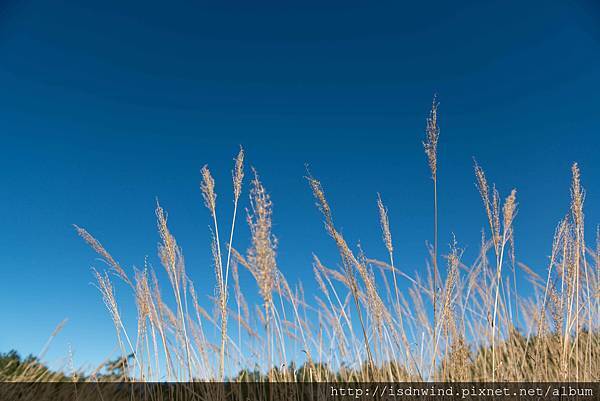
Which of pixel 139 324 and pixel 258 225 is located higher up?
pixel 258 225

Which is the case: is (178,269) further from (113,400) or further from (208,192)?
(113,400)

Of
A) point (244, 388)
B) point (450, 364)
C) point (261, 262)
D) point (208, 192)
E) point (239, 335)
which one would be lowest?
point (244, 388)

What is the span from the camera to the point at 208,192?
2.22 meters

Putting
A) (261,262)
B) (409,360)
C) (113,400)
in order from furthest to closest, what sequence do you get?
(113,400) → (409,360) → (261,262)

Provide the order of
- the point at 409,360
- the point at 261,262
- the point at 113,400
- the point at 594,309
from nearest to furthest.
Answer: the point at 261,262 → the point at 409,360 → the point at 594,309 → the point at 113,400

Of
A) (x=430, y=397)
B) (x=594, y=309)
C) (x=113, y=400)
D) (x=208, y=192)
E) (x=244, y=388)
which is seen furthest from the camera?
(x=244, y=388)

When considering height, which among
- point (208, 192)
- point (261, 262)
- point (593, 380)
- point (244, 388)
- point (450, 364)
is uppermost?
point (208, 192)

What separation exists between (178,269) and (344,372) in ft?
4.69

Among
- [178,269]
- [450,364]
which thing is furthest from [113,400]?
[450,364]

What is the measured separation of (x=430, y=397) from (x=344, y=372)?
0.84 meters

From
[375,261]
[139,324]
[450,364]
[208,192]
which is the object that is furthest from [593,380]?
[139,324]

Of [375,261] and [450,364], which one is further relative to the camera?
[375,261]

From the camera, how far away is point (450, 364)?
271cm

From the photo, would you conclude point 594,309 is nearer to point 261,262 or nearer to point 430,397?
point 430,397
